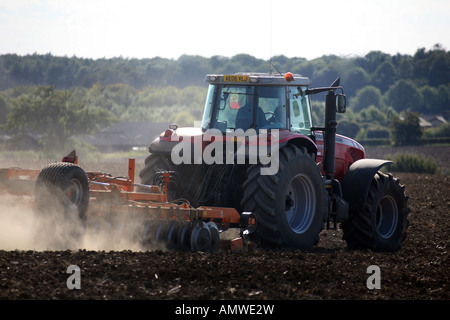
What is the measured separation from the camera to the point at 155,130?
78250 millimetres

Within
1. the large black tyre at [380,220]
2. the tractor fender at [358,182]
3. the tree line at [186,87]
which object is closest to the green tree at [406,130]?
the tree line at [186,87]

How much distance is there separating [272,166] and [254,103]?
1.12 m

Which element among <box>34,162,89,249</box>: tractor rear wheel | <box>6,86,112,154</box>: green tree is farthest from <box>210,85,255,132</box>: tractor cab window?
<box>6,86,112,154</box>: green tree

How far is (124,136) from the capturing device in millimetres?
77500

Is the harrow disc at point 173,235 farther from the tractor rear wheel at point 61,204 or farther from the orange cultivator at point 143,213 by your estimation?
the tractor rear wheel at point 61,204

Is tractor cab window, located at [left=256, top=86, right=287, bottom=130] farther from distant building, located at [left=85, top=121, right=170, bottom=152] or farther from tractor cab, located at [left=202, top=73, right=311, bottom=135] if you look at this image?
distant building, located at [left=85, top=121, right=170, bottom=152]

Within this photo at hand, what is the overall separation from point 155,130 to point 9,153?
29.9 meters

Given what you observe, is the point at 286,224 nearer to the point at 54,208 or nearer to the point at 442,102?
the point at 54,208

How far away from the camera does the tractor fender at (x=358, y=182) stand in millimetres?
10227

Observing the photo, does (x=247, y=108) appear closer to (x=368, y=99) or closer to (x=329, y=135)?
(x=329, y=135)

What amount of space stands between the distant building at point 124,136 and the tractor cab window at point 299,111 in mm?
66006

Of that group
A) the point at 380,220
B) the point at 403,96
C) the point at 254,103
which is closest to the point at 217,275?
the point at 254,103

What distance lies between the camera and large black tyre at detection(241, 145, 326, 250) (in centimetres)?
862
